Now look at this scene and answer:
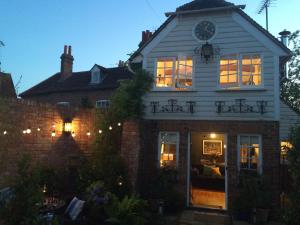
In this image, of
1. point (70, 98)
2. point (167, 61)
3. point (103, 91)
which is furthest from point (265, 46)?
point (70, 98)

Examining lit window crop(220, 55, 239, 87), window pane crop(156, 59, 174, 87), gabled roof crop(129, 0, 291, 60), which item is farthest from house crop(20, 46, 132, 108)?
lit window crop(220, 55, 239, 87)

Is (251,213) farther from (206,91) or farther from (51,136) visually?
(51,136)

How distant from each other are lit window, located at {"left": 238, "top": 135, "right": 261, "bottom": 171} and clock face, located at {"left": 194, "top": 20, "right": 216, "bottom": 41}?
3866 mm

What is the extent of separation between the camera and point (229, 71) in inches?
433

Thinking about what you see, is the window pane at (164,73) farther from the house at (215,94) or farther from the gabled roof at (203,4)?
the gabled roof at (203,4)

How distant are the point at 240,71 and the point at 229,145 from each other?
265 centimetres

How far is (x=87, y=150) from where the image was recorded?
11.7m

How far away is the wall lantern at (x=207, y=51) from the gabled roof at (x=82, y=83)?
13.8m

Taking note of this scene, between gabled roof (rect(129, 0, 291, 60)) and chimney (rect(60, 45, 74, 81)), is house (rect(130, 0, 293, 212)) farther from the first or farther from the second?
chimney (rect(60, 45, 74, 81))

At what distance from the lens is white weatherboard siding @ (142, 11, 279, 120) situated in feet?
34.3

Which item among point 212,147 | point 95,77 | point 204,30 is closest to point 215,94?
point 204,30

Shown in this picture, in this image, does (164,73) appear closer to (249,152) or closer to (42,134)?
(249,152)

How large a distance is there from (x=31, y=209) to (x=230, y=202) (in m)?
6.74

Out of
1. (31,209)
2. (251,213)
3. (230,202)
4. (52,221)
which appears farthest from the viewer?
(230,202)
